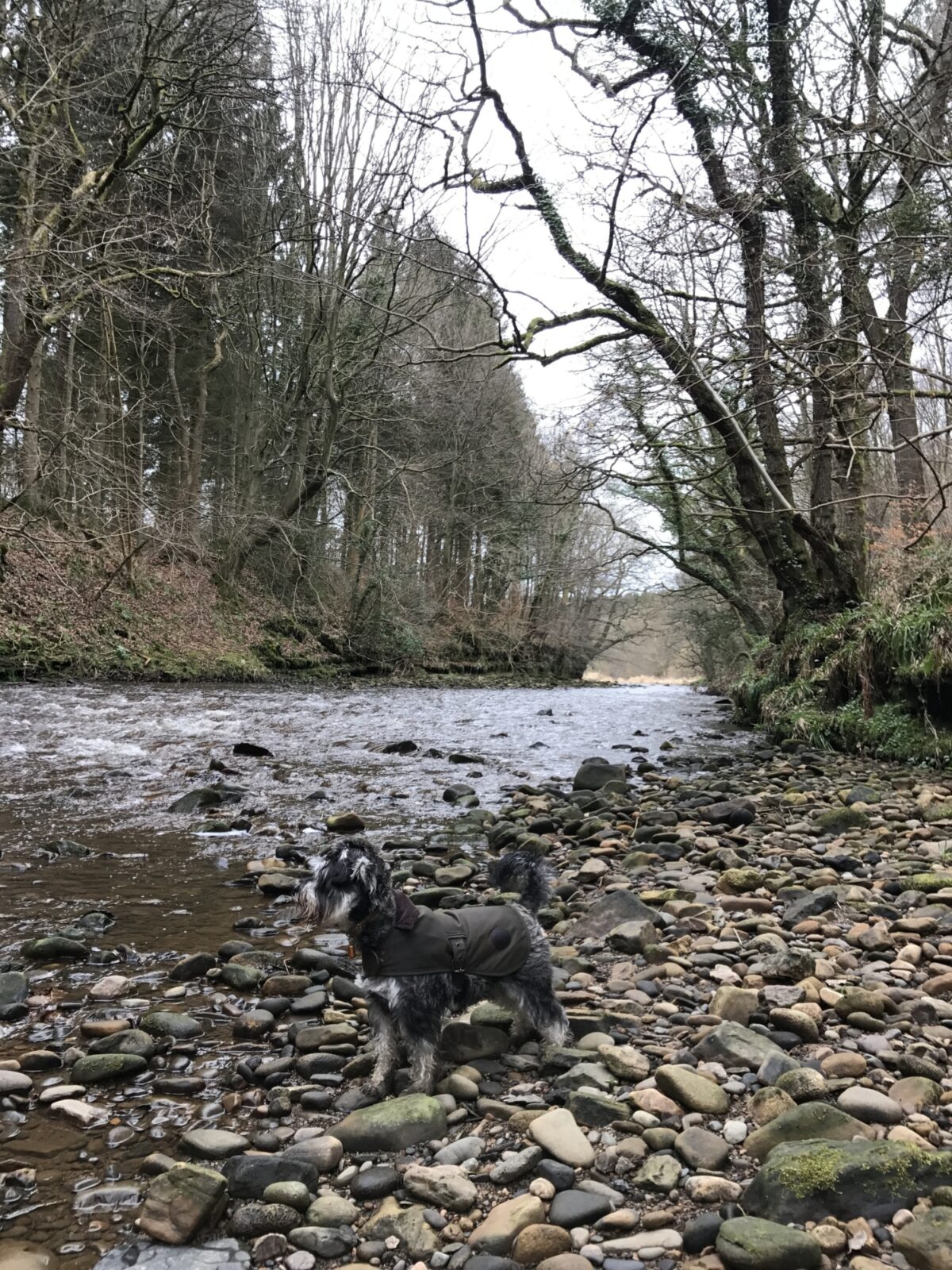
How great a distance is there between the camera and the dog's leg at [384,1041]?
4.00 meters

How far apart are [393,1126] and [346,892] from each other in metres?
1.04

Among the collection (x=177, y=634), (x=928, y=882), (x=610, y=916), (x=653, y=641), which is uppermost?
(x=653, y=641)

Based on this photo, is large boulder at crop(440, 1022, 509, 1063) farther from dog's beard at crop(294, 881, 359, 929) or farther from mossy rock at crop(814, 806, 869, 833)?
mossy rock at crop(814, 806, 869, 833)

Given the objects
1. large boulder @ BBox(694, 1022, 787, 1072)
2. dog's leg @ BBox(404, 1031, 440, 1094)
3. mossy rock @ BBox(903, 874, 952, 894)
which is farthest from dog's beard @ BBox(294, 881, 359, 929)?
mossy rock @ BBox(903, 874, 952, 894)

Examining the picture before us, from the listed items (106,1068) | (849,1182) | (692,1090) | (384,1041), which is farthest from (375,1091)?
(849,1182)

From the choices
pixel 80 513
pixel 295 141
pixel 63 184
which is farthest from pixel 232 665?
pixel 295 141

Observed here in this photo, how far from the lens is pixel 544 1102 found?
369cm

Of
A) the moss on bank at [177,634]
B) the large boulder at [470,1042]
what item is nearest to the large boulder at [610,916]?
the large boulder at [470,1042]

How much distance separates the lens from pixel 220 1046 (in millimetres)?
4301

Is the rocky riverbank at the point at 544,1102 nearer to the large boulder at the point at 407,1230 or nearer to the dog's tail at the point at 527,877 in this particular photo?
the large boulder at the point at 407,1230

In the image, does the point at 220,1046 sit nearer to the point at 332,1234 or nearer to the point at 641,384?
the point at 332,1234

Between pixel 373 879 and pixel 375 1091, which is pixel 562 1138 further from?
pixel 373 879

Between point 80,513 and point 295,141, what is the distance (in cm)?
1791

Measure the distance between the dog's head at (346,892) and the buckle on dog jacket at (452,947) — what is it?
180 mm
